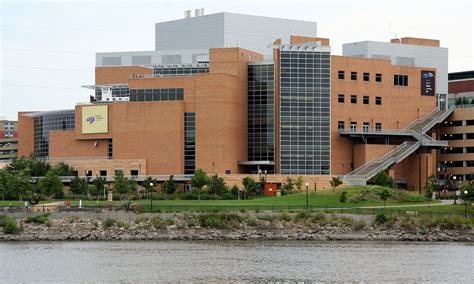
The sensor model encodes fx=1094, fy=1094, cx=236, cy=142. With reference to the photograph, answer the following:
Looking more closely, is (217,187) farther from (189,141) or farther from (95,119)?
(95,119)

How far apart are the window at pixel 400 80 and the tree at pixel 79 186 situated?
1909 inches

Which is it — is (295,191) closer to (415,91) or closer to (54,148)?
(415,91)

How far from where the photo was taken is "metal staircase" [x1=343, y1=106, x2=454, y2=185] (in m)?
148

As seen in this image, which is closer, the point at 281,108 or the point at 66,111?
the point at 281,108

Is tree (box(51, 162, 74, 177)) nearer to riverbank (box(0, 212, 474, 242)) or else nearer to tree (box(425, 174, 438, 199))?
riverbank (box(0, 212, 474, 242))

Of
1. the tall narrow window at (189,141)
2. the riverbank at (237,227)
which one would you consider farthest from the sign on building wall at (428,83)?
the riverbank at (237,227)

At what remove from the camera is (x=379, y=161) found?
15438 centimetres

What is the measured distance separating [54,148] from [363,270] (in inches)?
3812

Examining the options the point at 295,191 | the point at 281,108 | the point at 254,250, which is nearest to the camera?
the point at 254,250

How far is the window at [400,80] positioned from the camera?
161750mm

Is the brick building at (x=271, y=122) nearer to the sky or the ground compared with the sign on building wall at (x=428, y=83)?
nearer to the ground

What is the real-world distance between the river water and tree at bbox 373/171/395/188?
43.5m

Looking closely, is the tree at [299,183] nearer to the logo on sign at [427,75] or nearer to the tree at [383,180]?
the tree at [383,180]

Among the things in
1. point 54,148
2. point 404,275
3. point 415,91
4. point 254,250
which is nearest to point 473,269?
point 404,275
